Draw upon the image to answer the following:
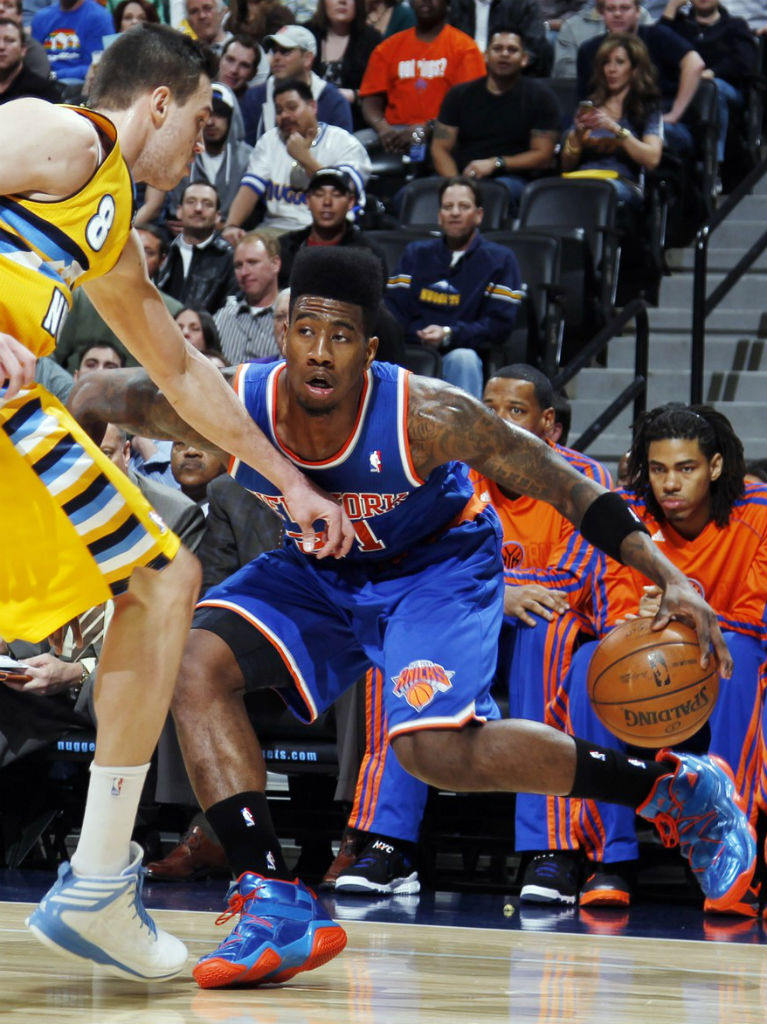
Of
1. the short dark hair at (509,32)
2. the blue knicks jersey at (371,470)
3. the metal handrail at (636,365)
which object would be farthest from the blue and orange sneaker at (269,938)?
the short dark hair at (509,32)

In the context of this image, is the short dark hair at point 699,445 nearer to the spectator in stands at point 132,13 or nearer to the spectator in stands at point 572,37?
the spectator in stands at point 572,37

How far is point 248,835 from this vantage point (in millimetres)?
3244

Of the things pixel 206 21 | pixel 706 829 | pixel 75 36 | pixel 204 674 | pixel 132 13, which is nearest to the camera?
pixel 204 674

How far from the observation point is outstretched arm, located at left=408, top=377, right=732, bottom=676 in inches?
141

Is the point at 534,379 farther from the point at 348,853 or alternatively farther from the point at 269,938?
the point at 269,938

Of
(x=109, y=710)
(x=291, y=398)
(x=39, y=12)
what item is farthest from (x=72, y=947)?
(x=39, y=12)

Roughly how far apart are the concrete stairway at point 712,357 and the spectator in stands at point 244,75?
109 inches

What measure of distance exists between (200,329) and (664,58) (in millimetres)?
3566

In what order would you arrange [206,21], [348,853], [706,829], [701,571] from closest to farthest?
[706,829], [348,853], [701,571], [206,21]

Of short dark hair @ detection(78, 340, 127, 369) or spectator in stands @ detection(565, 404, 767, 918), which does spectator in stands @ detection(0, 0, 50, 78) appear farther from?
spectator in stands @ detection(565, 404, 767, 918)

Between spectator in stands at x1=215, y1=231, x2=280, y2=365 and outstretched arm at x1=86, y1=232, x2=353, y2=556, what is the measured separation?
4.21 m

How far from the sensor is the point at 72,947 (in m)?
2.80

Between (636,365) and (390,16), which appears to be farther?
(390,16)

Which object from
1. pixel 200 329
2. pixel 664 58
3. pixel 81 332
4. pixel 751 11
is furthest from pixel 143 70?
pixel 751 11
